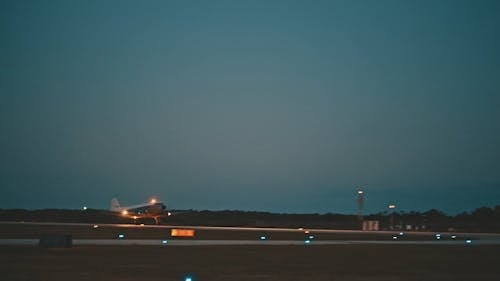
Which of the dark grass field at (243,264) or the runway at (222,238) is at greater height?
the runway at (222,238)

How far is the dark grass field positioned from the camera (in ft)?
85.1

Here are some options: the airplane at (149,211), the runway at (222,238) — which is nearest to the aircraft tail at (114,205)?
the airplane at (149,211)

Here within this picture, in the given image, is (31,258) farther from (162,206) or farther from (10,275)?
(162,206)

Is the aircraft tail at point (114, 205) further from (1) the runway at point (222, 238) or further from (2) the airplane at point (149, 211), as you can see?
(1) the runway at point (222, 238)

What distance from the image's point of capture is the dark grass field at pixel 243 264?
26.0m

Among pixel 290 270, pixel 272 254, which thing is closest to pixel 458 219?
pixel 272 254

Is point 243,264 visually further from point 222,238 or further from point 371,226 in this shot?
Result: point 371,226

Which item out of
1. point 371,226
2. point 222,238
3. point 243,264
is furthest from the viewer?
point 371,226

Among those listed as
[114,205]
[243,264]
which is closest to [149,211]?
[114,205]

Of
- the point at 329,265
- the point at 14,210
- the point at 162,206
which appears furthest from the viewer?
the point at 14,210

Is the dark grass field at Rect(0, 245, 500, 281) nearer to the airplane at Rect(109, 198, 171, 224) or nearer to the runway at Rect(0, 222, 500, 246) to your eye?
the runway at Rect(0, 222, 500, 246)

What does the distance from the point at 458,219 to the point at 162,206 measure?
216ft

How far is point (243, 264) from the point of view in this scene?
103ft

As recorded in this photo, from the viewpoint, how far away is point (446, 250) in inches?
1722
